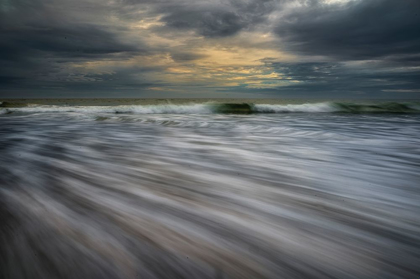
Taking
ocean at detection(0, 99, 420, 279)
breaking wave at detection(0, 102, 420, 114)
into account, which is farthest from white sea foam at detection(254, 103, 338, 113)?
ocean at detection(0, 99, 420, 279)

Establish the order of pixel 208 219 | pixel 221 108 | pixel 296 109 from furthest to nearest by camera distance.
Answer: pixel 296 109 → pixel 221 108 → pixel 208 219

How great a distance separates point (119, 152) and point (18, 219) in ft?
6.90

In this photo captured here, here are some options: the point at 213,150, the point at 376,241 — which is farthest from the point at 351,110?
the point at 376,241

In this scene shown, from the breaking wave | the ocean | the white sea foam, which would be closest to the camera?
the ocean

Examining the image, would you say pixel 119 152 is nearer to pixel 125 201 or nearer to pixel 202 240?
pixel 125 201

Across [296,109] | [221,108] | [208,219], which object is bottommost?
[296,109]

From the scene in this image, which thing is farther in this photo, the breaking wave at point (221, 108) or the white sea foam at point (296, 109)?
the white sea foam at point (296, 109)

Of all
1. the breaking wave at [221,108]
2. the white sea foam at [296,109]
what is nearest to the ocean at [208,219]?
the breaking wave at [221,108]

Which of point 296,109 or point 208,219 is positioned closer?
point 208,219

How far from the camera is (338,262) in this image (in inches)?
39.9

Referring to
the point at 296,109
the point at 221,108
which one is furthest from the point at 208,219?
the point at 296,109

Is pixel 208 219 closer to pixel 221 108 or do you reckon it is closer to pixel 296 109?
pixel 221 108

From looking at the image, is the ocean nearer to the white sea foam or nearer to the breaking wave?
the breaking wave

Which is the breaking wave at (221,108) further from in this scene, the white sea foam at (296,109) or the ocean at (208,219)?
the ocean at (208,219)
